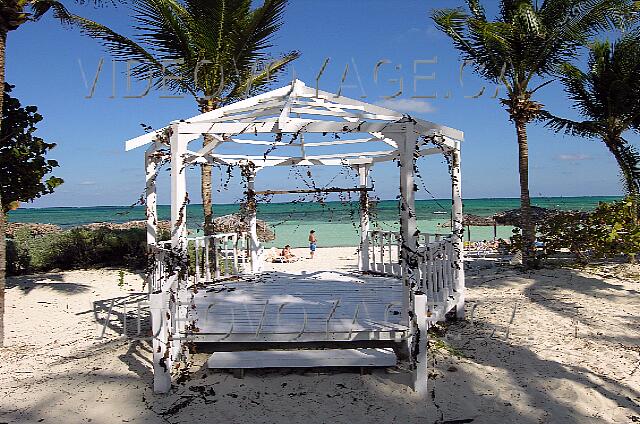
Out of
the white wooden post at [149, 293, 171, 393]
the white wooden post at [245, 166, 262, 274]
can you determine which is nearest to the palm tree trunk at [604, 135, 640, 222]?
the white wooden post at [245, 166, 262, 274]

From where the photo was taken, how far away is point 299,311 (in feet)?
20.0

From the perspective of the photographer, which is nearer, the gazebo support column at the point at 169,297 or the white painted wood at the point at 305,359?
the gazebo support column at the point at 169,297

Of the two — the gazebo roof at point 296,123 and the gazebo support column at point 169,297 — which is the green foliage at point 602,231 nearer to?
the gazebo roof at point 296,123

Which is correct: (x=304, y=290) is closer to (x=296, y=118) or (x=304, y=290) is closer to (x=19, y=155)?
(x=296, y=118)

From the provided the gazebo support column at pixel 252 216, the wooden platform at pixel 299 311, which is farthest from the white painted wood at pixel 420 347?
the gazebo support column at pixel 252 216

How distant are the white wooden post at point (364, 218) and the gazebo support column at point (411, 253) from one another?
188 inches

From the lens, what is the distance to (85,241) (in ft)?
43.8

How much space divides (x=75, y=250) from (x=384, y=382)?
11.6 metres

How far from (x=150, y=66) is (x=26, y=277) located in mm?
6457

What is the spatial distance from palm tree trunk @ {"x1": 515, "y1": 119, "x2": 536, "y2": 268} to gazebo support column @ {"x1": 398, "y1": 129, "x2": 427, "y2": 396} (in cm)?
722

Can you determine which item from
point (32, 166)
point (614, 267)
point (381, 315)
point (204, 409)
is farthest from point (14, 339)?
point (614, 267)

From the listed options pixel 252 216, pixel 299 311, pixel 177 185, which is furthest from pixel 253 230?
pixel 177 185

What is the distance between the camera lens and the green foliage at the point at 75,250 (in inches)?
494

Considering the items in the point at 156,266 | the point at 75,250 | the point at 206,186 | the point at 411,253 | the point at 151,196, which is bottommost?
the point at 75,250
